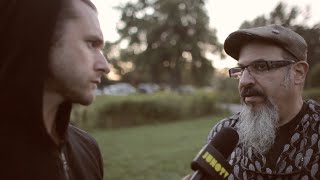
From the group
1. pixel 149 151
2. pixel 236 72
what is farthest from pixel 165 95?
pixel 236 72

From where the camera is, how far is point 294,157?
93.4 inches

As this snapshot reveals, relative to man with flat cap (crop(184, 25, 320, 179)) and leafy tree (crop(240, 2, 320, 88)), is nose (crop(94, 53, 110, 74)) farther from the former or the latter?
leafy tree (crop(240, 2, 320, 88))

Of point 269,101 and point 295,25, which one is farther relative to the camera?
point 295,25

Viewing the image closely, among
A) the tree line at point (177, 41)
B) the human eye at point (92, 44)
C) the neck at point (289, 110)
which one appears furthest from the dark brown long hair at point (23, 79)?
the tree line at point (177, 41)

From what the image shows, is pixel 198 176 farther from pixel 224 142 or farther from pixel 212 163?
pixel 224 142

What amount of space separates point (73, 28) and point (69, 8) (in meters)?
0.07

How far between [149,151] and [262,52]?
879cm

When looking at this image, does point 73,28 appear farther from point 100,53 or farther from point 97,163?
point 97,163

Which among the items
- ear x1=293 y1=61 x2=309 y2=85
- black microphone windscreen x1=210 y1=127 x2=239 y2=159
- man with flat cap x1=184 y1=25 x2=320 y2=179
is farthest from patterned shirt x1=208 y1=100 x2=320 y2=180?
black microphone windscreen x1=210 y1=127 x2=239 y2=159

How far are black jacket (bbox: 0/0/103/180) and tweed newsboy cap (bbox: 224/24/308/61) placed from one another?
4.75 ft

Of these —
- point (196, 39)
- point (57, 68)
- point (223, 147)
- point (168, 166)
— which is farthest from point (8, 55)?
point (196, 39)

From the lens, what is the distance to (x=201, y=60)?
37.7m

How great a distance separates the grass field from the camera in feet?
27.0

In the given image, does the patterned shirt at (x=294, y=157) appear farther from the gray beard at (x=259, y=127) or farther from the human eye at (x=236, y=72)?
the human eye at (x=236, y=72)
